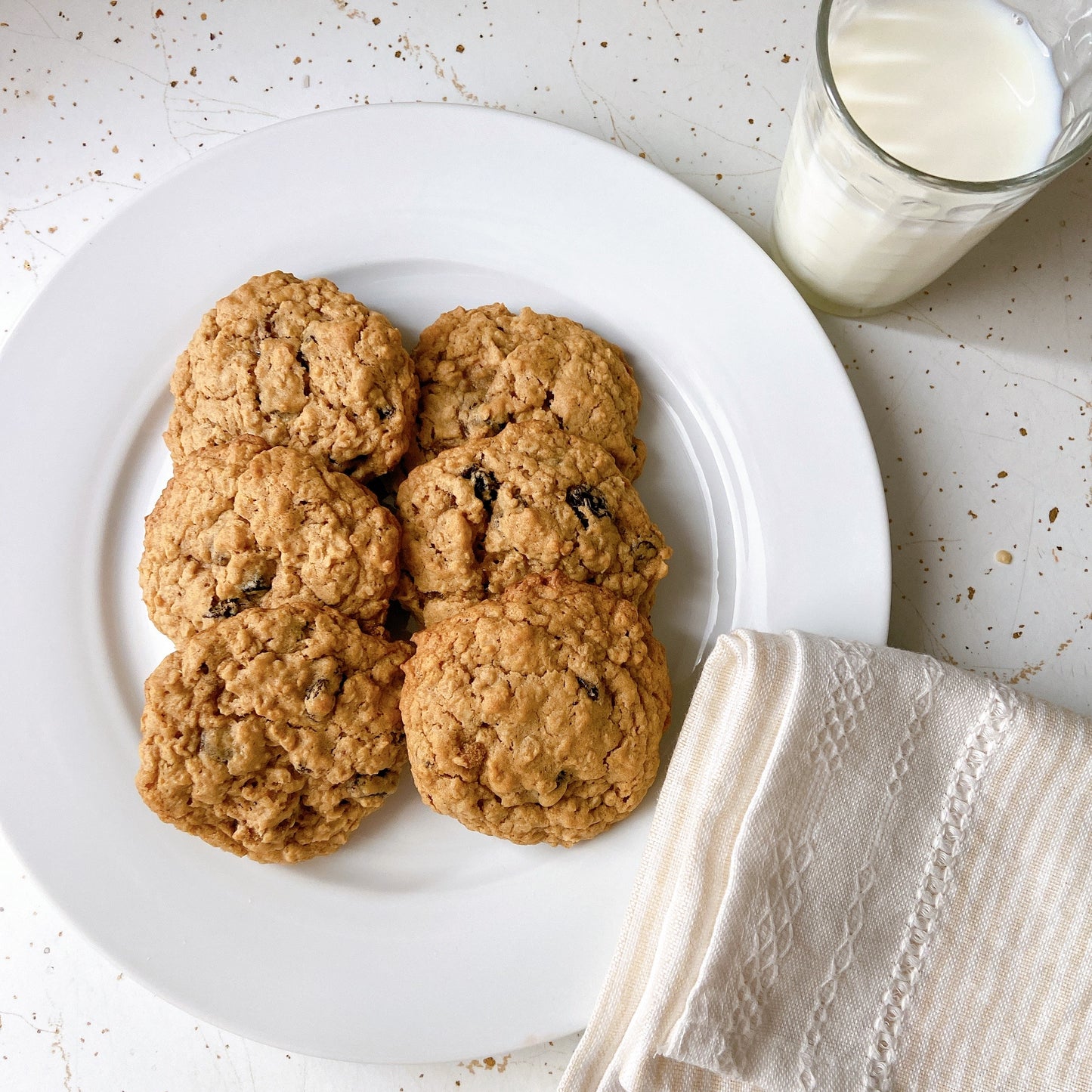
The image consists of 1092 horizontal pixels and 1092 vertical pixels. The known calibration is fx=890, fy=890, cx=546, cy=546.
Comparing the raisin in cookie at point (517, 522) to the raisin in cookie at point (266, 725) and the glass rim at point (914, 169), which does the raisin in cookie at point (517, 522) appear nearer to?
the raisin in cookie at point (266, 725)

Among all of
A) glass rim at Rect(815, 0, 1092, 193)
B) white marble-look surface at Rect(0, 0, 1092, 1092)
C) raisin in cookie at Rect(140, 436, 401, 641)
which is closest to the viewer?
glass rim at Rect(815, 0, 1092, 193)

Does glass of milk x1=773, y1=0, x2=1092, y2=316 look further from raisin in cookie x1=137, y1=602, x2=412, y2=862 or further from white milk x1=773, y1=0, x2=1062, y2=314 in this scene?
raisin in cookie x1=137, y1=602, x2=412, y2=862

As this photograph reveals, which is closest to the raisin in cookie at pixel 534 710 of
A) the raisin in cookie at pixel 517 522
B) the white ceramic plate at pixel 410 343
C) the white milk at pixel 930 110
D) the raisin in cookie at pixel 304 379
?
the raisin in cookie at pixel 517 522

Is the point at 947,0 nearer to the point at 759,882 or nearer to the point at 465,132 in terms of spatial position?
the point at 465,132

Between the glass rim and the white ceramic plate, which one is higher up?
the glass rim

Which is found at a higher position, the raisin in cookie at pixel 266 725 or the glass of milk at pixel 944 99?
the glass of milk at pixel 944 99

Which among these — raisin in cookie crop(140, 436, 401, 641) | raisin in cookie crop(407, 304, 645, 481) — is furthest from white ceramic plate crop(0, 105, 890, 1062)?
raisin in cookie crop(140, 436, 401, 641)
